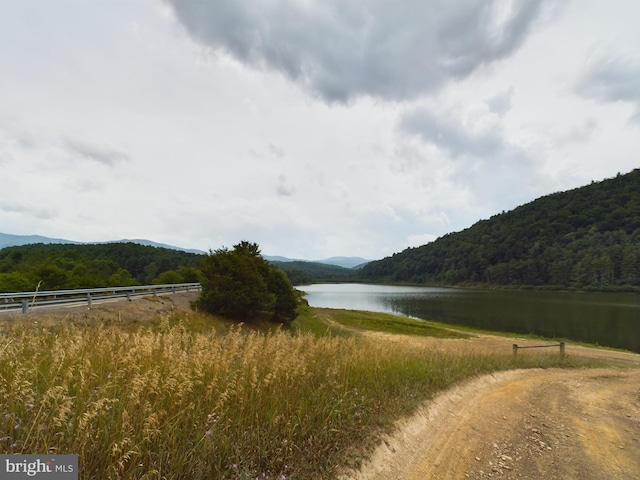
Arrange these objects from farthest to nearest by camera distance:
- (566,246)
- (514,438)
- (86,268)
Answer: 1. (566,246)
2. (86,268)
3. (514,438)

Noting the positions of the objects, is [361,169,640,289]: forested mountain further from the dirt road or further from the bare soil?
the dirt road

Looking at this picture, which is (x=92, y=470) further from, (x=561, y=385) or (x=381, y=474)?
(x=561, y=385)

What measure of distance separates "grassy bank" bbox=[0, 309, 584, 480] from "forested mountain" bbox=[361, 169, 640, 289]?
13526 centimetres

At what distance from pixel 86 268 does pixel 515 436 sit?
7680 cm

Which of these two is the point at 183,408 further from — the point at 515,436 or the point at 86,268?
the point at 86,268

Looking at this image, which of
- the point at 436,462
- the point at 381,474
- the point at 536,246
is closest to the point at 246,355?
the point at 381,474

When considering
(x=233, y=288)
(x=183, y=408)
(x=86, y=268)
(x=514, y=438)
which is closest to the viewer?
(x=183, y=408)

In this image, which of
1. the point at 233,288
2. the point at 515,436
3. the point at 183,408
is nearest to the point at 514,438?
the point at 515,436

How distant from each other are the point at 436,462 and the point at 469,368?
647 cm

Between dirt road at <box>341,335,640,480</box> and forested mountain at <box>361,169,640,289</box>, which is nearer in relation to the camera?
dirt road at <box>341,335,640,480</box>

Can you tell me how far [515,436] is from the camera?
234 inches

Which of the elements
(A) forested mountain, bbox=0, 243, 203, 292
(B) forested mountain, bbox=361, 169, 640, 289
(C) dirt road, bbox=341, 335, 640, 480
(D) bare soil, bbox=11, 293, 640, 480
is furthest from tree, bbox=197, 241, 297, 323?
(B) forested mountain, bbox=361, 169, 640, 289

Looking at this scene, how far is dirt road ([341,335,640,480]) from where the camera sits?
4.70m

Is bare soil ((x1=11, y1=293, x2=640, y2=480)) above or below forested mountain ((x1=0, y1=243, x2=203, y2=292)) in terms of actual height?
below
